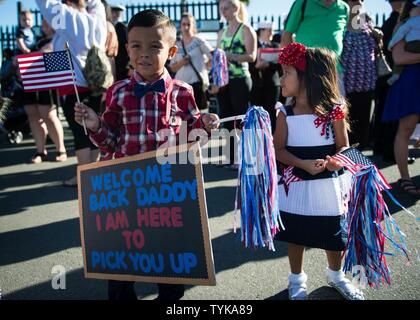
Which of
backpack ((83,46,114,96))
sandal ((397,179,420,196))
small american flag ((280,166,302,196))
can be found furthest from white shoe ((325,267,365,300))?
backpack ((83,46,114,96))

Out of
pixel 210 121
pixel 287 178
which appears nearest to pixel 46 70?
pixel 210 121

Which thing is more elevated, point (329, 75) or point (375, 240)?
point (329, 75)

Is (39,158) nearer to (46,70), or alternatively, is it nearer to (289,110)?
(46,70)

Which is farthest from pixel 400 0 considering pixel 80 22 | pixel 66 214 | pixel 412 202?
pixel 66 214

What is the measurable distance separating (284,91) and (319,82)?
0.20 metres

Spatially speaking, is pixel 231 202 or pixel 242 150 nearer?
pixel 242 150

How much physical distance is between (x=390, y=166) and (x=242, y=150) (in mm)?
3915

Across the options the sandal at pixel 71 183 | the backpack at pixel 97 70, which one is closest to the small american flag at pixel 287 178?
the backpack at pixel 97 70

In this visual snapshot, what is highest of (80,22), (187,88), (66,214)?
(80,22)

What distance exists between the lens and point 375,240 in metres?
2.27

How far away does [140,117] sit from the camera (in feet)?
7.18
